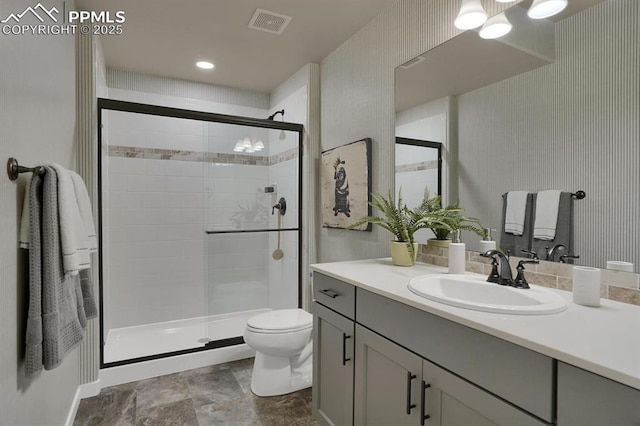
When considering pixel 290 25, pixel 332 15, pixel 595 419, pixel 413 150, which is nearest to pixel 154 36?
pixel 290 25

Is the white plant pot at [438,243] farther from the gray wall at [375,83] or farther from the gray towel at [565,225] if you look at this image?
the gray towel at [565,225]

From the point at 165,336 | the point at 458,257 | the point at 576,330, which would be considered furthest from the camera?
the point at 165,336

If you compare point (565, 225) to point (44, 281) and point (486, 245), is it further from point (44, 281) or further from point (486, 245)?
point (44, 281)

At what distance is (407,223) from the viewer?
194cm

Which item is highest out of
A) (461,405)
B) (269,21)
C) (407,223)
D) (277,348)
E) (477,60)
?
(269,21)

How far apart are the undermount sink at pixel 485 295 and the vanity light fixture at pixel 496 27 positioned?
3.67 ft

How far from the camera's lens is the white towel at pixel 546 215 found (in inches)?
52.9

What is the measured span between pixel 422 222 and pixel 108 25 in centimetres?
244

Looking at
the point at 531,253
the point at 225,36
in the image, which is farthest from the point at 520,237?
the point at 225,36

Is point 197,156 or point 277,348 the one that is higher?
point 197,156

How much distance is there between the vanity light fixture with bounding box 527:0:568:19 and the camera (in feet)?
4.26

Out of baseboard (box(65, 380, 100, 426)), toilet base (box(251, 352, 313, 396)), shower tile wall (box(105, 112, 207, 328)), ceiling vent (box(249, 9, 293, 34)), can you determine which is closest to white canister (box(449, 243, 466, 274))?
toilet base (box(251, 352, 313, 396))

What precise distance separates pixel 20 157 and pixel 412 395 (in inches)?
62.9

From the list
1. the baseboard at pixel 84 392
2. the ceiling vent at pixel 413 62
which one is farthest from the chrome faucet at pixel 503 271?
the baseboard at pixel 84 392
